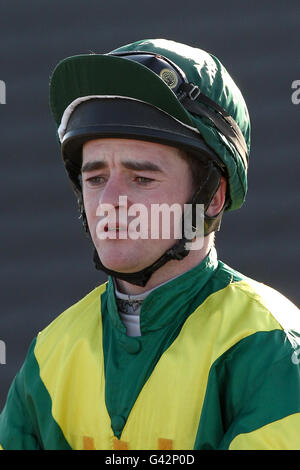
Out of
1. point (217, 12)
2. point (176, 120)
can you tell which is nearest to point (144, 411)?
point (176, 120)

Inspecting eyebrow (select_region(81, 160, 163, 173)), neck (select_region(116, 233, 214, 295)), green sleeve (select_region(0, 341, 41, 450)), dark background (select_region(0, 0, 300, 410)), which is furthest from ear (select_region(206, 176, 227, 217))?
dark background (select_region(0, 0, 300, 410))

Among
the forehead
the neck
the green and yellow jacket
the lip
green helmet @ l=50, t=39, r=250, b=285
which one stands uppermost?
green helmet @ l=50, t=39, r=250, b=285

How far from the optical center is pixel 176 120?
7.56 feet

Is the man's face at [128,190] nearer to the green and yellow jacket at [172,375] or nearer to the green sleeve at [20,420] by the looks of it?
the green and yellow jacket at [172,375]

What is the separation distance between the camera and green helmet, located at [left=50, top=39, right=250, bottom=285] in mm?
2293

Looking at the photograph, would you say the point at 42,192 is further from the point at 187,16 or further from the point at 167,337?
the point at 167,337

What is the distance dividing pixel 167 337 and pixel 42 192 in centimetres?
256

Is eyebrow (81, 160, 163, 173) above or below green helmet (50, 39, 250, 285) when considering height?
below

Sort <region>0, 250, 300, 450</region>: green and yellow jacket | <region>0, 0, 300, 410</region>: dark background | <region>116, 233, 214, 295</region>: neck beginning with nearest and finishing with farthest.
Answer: <region>0, 250, 300, 450</region>: green and yellow jacket, <region>116, 233, 214, 295</region>: neck, <region>0, 0, 300, 410</region>: dark background

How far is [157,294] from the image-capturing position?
93.8 inches

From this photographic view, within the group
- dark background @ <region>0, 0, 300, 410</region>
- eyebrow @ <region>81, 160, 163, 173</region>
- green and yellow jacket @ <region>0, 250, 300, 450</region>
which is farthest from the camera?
dark background @ <region>0, 0, 300, 410</region>

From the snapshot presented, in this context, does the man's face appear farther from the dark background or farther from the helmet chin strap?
the dark background

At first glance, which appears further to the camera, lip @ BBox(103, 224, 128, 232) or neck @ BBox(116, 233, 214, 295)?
neck @ BBox(116, 233, 214, 295)

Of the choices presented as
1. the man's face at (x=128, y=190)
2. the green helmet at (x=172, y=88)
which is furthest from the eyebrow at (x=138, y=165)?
the green helmet at (x=172, y=88)
